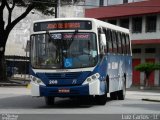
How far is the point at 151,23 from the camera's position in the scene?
160ft

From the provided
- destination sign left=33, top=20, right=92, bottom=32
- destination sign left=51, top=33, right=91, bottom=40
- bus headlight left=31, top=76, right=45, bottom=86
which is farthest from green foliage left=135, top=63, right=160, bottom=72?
bus headlight left=31, top=76, right=45, bottom=86

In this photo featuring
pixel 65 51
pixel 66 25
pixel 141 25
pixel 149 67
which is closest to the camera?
pixel 65 51

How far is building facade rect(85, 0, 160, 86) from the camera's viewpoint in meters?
48.1

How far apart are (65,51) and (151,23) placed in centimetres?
2852

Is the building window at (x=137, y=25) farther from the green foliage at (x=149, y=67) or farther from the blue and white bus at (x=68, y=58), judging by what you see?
the blue and white bus at (x=68, y=58)

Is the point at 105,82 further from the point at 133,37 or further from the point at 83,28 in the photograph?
the point at 133,37

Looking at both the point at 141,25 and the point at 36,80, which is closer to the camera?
the point at 36,80

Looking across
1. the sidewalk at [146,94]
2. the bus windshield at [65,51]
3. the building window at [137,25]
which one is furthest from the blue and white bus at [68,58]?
the building window at [137,25]

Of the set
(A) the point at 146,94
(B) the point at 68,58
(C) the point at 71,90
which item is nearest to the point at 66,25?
(B) the point at 68,58

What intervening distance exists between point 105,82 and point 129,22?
29176 mm

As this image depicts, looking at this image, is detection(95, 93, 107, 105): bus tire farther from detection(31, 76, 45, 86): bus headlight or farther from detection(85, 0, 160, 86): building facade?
detection(85, 0, 160, 86): building facade

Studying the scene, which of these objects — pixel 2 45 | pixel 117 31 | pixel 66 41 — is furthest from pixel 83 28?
pixel 2 45

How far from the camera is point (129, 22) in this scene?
51125 mm

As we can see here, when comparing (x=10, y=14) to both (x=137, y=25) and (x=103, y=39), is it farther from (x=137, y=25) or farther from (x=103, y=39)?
(x=103, y=39)
